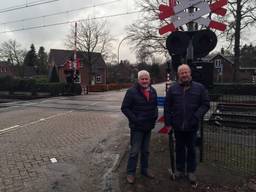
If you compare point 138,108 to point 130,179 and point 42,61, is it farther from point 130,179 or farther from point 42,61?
point 42,61

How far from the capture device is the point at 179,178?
5.36 metres

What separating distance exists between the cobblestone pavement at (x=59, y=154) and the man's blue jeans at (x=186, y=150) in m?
1.14

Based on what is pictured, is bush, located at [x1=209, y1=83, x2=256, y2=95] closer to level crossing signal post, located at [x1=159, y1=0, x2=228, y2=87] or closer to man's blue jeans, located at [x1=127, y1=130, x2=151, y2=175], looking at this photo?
level crossing signal post, located at [x1=159, y1=0, x2=228, y2=87]

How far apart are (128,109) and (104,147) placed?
3.28 m

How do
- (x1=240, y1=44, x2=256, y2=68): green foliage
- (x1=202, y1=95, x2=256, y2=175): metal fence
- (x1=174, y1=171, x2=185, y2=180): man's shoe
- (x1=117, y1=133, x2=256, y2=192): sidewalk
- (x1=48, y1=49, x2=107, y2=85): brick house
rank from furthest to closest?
(x1=240, y1=44, x2=256, y2=68): green foliage < (x1=48, y1=49, x2=107, y2=85): brick house < (x1=202, y1=95, x2=256, y2=175): metal fence < (x1=174, y1=171, x2=185, y2=180): man's shoe < (x1=117, y1=133, x2=256, y2=192): sidewalk

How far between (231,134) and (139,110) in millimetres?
5440

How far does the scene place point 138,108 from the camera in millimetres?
5273

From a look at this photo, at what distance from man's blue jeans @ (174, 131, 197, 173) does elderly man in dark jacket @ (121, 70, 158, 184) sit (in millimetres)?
472

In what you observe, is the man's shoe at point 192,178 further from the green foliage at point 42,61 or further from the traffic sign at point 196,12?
the green foliage at point 42,61

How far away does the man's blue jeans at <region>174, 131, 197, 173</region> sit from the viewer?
5289 millimetres

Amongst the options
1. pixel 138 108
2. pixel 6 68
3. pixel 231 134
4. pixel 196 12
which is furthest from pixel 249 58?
pixel 138 108

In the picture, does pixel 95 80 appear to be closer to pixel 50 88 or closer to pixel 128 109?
pixel 50 88

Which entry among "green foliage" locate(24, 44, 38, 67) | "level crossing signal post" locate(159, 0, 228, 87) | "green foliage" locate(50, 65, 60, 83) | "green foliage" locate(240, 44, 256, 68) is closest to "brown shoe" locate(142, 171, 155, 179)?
"level crossing signal post" locate(159, 0, 228, 87)

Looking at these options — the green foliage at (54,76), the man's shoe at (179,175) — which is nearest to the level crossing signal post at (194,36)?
the man's shoe at (179,175)
